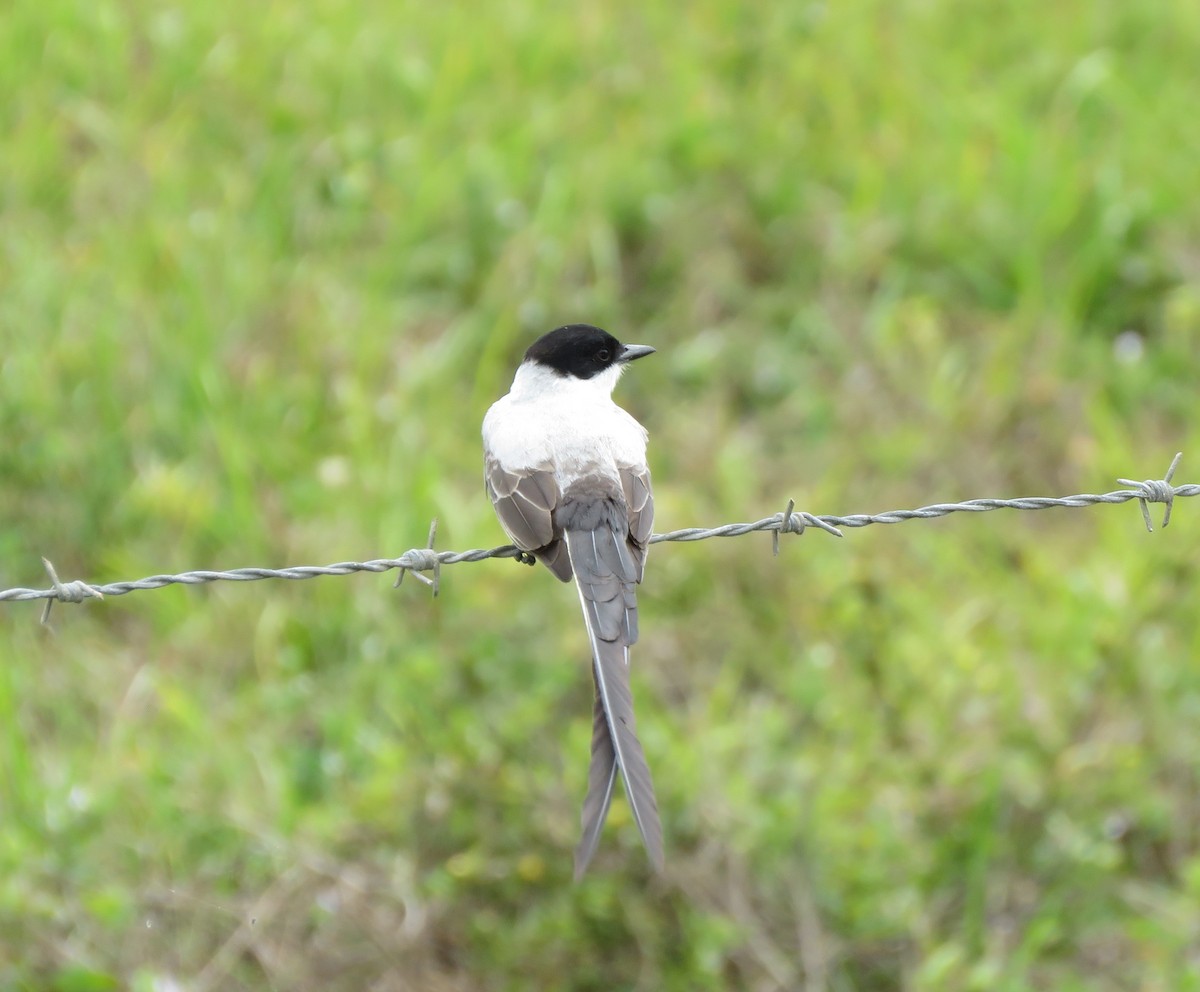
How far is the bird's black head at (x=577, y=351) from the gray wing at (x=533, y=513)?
612mm

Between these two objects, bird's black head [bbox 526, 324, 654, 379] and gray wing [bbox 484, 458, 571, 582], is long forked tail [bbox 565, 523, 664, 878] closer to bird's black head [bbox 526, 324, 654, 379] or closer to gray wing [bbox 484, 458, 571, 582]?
gray wing [bbox 484, 458, 571, 582]

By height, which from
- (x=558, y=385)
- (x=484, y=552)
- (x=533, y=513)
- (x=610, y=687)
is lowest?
(x=610, y=687)

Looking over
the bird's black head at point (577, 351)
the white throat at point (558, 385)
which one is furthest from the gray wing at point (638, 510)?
the bird's black head at point (577, 351)

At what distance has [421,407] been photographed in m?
7.20

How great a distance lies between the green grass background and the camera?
4.93 m

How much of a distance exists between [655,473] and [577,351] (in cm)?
248

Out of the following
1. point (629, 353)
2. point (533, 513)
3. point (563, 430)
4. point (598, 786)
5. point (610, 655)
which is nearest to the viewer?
point (598, 786)

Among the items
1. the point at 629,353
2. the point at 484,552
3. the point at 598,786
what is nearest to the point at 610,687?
the point at 598,786

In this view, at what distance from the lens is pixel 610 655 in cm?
381

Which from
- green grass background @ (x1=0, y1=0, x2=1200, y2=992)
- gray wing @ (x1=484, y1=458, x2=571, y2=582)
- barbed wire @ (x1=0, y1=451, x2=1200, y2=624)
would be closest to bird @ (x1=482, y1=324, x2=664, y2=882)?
gray wing @ (x1=484, y1=458, x2=571, y2=582)

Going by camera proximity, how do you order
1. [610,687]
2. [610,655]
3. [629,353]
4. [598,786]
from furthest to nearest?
[629,353] < [610,655] < [610,687] < [598,786]

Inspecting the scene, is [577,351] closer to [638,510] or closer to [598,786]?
[638,510]

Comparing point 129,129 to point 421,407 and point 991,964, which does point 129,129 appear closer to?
point 421,407

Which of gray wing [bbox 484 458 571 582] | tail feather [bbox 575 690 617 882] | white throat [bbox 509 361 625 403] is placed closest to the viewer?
tail feather [bbox 575 690 617 882]
